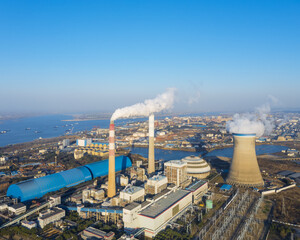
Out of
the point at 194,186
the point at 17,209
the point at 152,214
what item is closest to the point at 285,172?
the point at 194,186

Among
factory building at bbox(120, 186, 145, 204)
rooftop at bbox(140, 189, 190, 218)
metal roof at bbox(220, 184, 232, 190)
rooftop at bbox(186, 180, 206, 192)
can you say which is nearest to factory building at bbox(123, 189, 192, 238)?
rooftop at bbox(140, 189, 190, 218)

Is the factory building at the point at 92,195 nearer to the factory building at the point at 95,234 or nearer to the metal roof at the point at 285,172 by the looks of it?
the factory building at the point at 95,234

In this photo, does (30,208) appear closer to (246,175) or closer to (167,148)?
(246,175)

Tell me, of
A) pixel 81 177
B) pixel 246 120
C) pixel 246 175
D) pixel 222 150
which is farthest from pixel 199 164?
pixel 222 150

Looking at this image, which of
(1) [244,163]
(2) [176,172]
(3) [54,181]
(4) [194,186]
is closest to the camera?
(4) [194,186]

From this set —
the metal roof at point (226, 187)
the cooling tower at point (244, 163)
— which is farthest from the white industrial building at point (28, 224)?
the cooling tower at point (244, 163)

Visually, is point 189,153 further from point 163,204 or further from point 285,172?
point 163,204

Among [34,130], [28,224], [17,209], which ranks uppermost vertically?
[17,209]

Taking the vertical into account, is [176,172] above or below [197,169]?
above
